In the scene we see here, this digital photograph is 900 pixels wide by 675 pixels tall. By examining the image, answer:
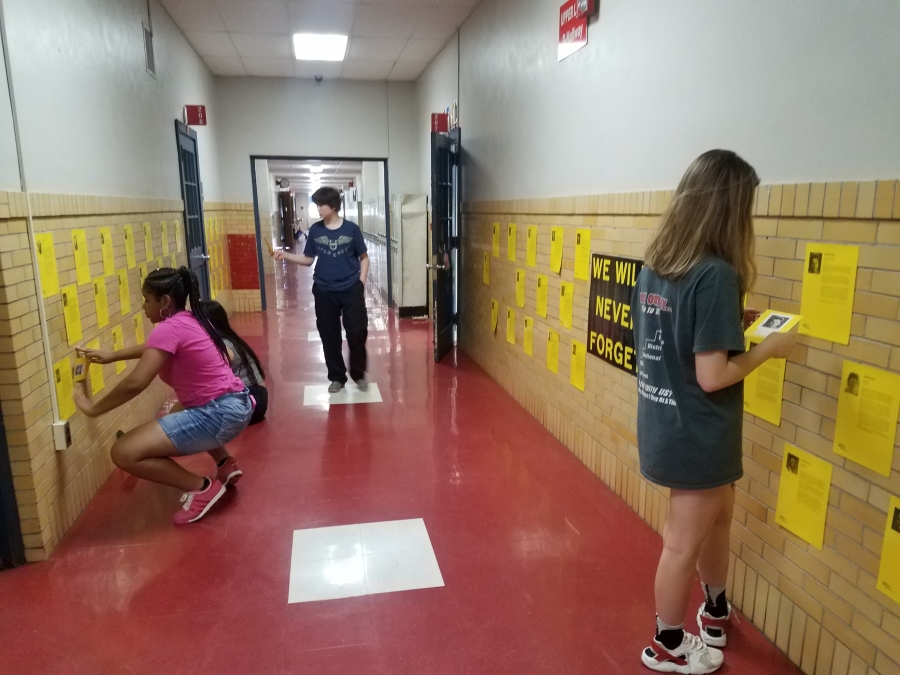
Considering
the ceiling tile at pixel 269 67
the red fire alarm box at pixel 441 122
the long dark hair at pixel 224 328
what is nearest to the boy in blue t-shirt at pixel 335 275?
the long dark hair at pixel 224 328

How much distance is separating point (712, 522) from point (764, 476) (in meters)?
0.36

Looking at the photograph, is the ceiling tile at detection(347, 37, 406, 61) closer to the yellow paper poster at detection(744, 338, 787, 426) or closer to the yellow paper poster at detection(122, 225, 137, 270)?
the yellow paper poster at detection(122, 225, 137, 270)

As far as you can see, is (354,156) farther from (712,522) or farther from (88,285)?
(712,522)

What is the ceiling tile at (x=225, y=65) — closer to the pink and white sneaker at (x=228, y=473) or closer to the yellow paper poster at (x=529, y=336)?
the yellow paper poster at (x=529, y=336)

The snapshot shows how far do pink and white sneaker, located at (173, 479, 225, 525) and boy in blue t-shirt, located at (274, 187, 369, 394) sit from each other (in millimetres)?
1780

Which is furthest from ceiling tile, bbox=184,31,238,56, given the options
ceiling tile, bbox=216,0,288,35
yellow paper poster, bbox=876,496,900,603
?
yellow paper poster, bbox=876,496,900,603

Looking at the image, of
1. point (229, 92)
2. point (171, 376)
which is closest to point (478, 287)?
point (171, 376)

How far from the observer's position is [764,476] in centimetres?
200

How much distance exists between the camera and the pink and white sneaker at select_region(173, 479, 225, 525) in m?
2.71

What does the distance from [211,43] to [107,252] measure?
12.9ft

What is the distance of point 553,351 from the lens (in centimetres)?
364

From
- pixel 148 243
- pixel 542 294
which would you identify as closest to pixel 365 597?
pixel 542 294

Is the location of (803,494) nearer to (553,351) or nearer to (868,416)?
(868,416)

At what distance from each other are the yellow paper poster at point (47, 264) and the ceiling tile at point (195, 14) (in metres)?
3.42
